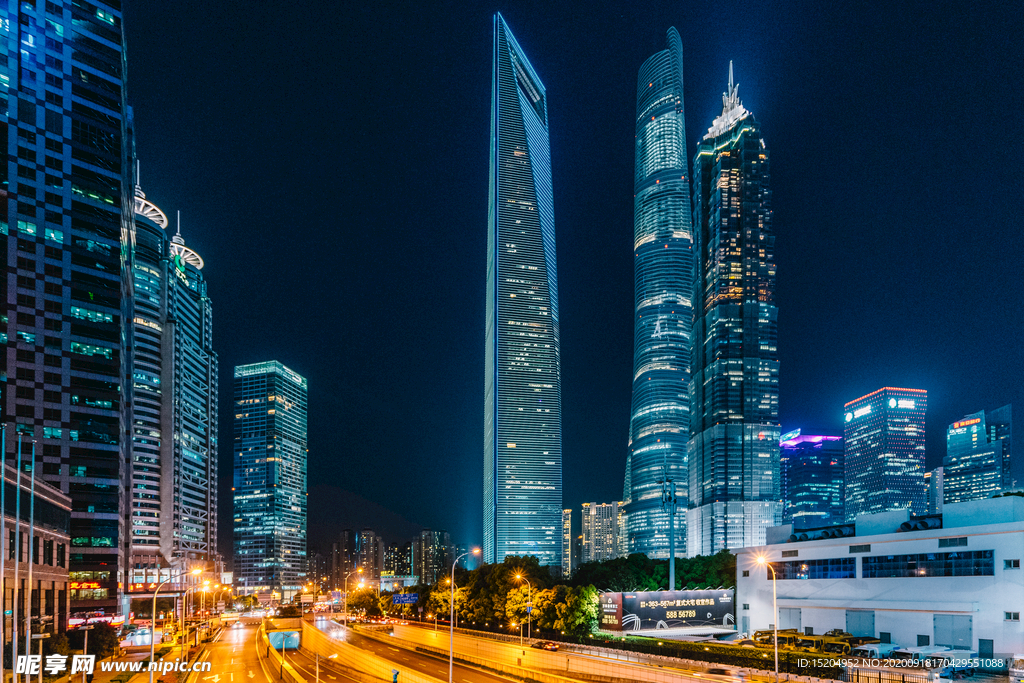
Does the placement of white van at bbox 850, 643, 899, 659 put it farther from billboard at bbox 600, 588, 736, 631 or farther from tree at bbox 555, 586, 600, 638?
tree at bbox 555, 586, 600, 638

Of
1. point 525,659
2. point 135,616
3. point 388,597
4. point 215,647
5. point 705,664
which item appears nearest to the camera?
point 705,664

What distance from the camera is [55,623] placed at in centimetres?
8969

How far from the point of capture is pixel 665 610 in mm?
84250

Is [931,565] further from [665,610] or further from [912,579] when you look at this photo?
[665,610]

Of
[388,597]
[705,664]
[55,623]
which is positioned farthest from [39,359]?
[705,664]

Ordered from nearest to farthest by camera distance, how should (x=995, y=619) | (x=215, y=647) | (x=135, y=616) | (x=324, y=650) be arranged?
(x=995, y=619) → (x=324, y=650) → (x=215, y=647) → (x=135, y=616)

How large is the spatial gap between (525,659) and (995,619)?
40.9 meters

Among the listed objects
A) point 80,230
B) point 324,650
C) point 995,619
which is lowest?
point 324,650

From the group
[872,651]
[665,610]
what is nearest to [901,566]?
[872,651]

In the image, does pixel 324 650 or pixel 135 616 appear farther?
pixel 135 616

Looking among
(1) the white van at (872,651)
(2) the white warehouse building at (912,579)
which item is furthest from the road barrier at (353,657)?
(2) the white warehouse building at (912,579)

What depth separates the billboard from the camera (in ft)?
274

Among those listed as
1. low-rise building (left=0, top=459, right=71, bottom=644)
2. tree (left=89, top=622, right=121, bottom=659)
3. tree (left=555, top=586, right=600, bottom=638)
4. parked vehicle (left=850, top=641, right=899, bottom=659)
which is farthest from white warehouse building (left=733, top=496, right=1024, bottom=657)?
low-rise building (left=0, top=459, right=71, bottom=644)

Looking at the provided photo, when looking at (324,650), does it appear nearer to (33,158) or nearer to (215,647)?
(215,647)
